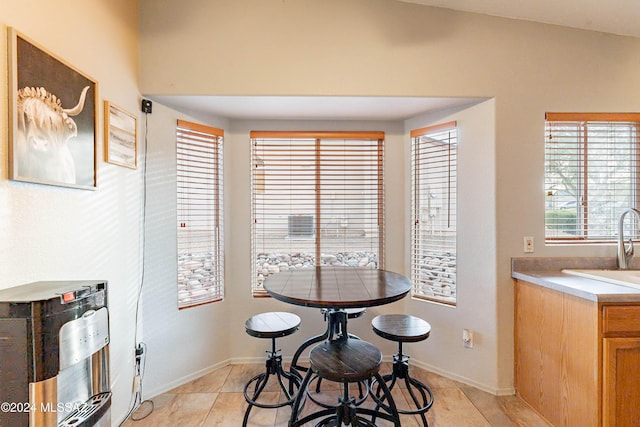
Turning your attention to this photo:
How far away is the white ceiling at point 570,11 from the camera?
202 cm

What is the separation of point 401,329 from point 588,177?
1908 mm

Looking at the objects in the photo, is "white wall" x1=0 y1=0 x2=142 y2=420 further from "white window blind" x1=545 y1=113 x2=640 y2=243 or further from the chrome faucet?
the chrome faucet

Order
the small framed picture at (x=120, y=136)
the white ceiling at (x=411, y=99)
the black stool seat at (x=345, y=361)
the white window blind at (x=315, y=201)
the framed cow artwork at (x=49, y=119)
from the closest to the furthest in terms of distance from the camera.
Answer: the framed cow artwork at (x=49, y=119) → the black stool seat at (x=345, y=361) → the small framed picture at (x=120, y=136) → the white ceiling at (x=411, y=99) → the white window blind at (x=315, y=201)

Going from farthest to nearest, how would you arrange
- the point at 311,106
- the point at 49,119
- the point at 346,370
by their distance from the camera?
the point at 311,106, the point at 346,370, the point at 49,119

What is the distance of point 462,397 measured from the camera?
2221 mm

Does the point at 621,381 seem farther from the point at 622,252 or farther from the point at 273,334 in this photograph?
the point at 273,334

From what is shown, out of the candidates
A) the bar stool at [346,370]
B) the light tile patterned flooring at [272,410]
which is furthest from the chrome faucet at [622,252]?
the bar stool at [346,370]

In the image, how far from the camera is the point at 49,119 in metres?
1.37

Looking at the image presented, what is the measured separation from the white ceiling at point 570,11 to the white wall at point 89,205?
211cm

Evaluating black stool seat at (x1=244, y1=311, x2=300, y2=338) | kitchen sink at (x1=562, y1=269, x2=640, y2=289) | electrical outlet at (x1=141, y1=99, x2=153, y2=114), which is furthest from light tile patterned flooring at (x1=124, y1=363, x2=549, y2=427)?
electrical outlet at (x1=141, y1=99, x2=153, y2=114)

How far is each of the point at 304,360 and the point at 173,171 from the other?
1990mm

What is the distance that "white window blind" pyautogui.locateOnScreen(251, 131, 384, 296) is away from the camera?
2799 mm

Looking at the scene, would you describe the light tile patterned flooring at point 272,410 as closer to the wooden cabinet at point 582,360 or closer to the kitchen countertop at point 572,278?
the wooden cabinet at point 582,360

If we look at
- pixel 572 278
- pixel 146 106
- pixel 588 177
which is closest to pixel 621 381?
pixel 572 278
